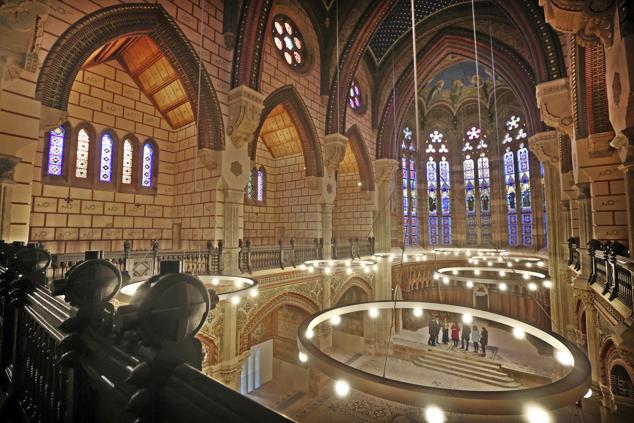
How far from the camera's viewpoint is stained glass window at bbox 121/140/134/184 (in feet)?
33.1

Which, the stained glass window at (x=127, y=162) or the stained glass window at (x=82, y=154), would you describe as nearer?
the stained glass window at (x=82, y=154)

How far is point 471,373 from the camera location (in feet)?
41.9

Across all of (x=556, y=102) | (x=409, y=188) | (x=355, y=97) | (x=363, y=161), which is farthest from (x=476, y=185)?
(x=556, y=102)

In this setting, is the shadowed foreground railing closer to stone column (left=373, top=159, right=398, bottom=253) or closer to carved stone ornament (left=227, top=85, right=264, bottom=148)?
carved stone ornament (left=227, top=85, right=264, bottom=148)

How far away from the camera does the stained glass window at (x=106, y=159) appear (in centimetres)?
959

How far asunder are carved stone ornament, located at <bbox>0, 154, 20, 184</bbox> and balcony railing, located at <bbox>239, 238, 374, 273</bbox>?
503cm

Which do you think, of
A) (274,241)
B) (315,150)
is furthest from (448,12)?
(274,241)

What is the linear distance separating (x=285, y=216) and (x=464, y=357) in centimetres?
1020

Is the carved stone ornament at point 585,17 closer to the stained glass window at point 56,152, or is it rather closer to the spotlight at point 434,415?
the spotlight at point 434,415

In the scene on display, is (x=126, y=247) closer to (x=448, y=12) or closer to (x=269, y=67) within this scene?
(x=269, y=67)

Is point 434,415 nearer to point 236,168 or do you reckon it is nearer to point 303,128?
point 236,168

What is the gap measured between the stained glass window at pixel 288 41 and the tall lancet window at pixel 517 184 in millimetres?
15696

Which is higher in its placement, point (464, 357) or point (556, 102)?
point (556, 102)

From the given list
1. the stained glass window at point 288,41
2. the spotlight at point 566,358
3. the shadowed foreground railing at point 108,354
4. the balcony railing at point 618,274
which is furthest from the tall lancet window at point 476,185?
the shadowed foreground railing at point 108,354
